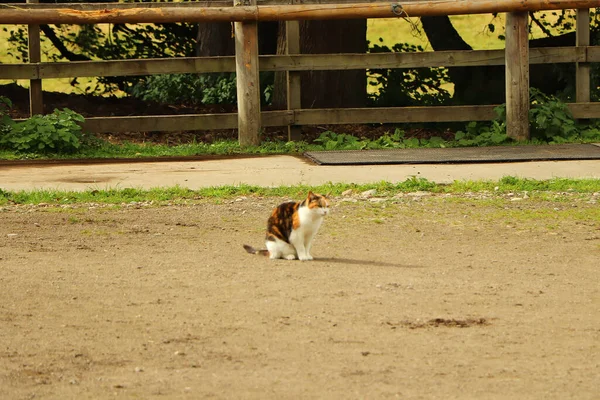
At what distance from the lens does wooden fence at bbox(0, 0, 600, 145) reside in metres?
13.9

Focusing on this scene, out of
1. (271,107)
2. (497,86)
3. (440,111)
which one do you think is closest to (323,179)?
(440,111)

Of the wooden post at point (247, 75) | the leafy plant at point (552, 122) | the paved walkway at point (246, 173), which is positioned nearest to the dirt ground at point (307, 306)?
the paved walkway at point (246, 173)

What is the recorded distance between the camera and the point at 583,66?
14.9m

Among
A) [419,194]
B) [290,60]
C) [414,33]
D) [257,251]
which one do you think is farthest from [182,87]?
[414,33]

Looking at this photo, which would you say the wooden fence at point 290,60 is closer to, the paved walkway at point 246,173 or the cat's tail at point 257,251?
the paved walkway at point 246,173

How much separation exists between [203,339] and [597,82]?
11588mm

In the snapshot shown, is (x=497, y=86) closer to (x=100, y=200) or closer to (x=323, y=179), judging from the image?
(x=323, y=179)

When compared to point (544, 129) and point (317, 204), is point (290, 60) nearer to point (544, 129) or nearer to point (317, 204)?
point (544, 129)

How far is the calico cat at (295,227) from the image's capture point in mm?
7758

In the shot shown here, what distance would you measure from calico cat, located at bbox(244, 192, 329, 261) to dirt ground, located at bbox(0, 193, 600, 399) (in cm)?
11

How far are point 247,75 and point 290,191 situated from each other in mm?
3607

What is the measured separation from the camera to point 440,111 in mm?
14969

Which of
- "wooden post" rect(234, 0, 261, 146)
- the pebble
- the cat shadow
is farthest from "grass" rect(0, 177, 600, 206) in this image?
"wooden post" rect(234, 0, 261, 146)

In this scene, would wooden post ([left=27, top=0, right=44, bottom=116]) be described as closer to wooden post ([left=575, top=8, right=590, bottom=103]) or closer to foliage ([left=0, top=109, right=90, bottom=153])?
foliage ([left=0, top=109, right=90, bottom=153])
